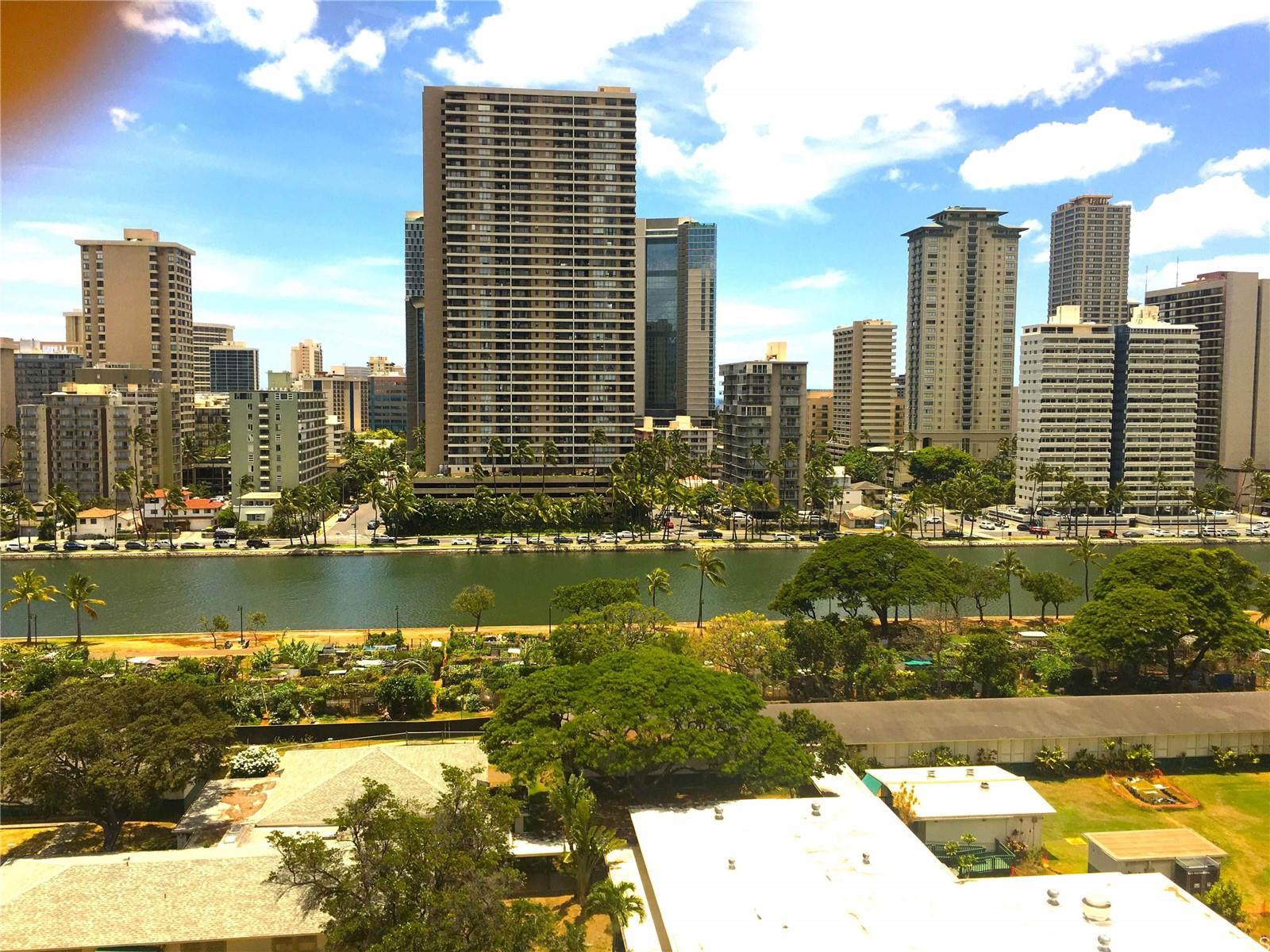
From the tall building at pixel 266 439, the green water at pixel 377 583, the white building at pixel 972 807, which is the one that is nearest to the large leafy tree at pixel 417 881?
the white building at pixel 972 807

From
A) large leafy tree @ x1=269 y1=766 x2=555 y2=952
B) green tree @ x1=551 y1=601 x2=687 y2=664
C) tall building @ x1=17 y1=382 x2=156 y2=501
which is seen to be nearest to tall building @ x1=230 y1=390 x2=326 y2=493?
tall building @ x1=17 y1=382 x2=156 y2=501

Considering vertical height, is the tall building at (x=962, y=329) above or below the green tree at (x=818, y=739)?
above

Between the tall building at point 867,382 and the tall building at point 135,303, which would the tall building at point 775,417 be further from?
the tall building at point 135,303

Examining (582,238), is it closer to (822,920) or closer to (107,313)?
(107,313)

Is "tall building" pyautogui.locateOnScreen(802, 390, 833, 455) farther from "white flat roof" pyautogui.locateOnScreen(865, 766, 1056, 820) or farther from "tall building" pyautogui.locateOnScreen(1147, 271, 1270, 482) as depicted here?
"white flat roof" pyautogui.locateOnScreen(865, 766, 1056, 820)

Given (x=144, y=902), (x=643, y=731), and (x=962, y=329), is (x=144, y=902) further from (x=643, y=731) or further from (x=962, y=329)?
(x=962, y=329)

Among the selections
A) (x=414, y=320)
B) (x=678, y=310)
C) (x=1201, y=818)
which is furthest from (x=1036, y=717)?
(x=414, y=320)
